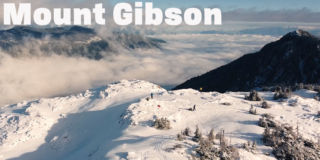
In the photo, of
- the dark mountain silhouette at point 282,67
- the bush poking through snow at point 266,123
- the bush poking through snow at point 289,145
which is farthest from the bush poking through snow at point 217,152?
the dark mountain silhouette at point 282,67

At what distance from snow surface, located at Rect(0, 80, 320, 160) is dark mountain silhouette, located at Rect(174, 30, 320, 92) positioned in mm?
33876

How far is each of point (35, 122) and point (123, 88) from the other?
10.8 m

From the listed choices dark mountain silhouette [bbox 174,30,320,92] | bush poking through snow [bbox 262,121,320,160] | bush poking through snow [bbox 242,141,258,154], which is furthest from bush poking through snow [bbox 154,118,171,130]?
dark mountain silhouette [bbox 174,30,320,92]

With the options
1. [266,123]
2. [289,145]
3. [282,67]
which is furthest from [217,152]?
[282,67]

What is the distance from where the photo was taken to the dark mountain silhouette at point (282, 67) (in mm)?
56094

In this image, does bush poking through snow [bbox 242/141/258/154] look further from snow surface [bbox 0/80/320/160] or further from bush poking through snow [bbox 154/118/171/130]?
bush poking through snow [bbox 154/118/171/130]

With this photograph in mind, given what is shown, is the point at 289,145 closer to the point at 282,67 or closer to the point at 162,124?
the point at 162,124

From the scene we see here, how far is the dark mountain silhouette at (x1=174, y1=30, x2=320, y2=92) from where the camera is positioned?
2208 inches

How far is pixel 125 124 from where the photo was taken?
60.9 ft

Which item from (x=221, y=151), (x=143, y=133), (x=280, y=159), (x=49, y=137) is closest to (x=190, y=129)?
(x=143, y=133)

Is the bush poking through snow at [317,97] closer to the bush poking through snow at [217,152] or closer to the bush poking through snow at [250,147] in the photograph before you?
the bush poking through snow at [250,147]

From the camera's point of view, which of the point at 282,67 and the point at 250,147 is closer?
the point at 250,147

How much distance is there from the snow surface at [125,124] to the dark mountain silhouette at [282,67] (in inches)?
1334

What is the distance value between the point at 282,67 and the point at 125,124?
54.3 m
